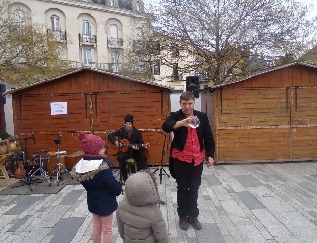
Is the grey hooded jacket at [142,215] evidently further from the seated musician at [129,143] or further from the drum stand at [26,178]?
the drum stand at [26,178]

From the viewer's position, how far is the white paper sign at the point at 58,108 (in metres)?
8.00

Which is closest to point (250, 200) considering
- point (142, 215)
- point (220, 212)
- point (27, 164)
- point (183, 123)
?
point (220, 212)

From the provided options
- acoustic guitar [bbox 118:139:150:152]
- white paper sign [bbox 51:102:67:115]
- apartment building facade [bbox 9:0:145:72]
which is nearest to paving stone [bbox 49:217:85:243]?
acoustic guitar [bbox 118:139:150:152]

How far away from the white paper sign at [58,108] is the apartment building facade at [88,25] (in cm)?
2310

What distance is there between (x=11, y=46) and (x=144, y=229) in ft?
54.7

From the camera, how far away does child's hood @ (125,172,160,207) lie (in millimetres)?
2410

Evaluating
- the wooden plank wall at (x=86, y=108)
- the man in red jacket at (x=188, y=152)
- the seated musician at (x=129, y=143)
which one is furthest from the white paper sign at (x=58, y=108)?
the man in red jacket at (x=188, y=152)

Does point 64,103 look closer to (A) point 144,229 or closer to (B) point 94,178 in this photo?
(B) point 94,178

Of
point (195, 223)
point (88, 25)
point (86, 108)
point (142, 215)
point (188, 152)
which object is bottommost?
point (195, 223)

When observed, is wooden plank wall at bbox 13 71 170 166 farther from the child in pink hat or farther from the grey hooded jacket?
the grey hooded jacket

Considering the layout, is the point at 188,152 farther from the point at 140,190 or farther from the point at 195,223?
the point at 140,190

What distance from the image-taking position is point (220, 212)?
4695 mm

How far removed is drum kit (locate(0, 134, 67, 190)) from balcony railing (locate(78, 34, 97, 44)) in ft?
90.6

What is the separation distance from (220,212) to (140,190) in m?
2.79
